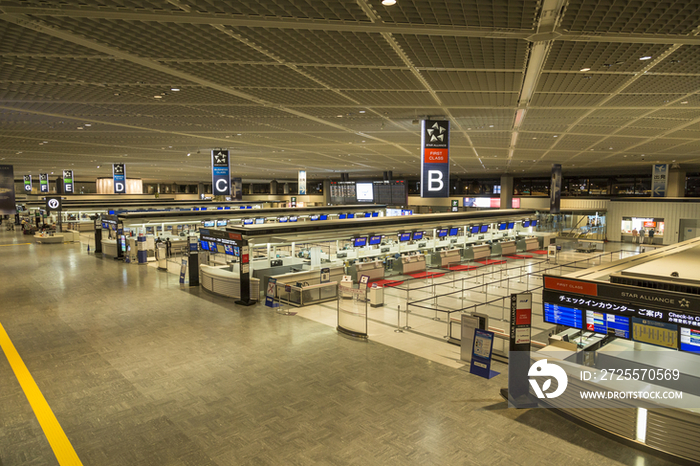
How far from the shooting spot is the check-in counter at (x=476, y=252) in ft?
71.3

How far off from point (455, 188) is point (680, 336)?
37721mm

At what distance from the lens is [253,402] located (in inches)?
256

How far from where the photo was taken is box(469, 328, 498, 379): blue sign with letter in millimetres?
7324

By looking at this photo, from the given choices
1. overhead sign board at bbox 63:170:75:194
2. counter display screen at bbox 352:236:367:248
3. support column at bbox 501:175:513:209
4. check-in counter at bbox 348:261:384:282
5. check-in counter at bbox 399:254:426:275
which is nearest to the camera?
check-in counter at bbox 348:261:384:282

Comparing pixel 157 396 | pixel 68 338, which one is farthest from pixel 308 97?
pixel 68 338

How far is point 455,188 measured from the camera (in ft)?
138

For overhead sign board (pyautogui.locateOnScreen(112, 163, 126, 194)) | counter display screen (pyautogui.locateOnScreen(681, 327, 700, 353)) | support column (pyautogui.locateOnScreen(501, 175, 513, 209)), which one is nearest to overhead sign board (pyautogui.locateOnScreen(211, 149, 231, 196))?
overhead sign board (pyautogui.locateOnScreen(112, 163, 126, 194))

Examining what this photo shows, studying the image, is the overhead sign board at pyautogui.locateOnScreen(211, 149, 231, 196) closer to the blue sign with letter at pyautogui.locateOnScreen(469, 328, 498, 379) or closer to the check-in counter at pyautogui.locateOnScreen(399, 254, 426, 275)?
the check-in counter at pyautogui.locateOnScreen(399, 254, 426, 275)

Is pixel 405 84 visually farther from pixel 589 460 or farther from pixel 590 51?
pixel 589 460

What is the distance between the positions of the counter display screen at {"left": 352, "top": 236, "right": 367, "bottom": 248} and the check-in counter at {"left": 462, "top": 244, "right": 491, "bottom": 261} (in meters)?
7.31

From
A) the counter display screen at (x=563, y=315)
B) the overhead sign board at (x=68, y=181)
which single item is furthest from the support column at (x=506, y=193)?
the overhead sign board at (x=68, y=181)

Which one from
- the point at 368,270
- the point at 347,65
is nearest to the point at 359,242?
the point at 368,270

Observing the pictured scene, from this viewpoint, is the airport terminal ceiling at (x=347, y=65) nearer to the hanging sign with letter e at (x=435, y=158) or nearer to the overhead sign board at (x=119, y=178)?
the hanging sign with letter e at (x=435, y=158)

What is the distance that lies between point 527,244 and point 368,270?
13.7 metres
